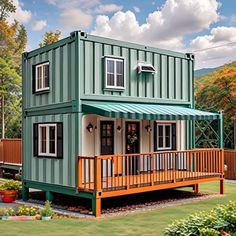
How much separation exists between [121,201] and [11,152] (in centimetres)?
1027

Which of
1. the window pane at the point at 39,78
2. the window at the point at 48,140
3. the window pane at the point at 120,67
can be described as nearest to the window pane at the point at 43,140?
the window at the point at 48,140

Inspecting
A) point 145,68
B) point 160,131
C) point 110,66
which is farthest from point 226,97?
point 110,66

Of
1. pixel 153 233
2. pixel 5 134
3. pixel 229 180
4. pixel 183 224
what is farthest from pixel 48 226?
pixel 5 134

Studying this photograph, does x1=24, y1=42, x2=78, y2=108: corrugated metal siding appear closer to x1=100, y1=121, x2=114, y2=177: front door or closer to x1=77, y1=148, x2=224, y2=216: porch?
x1=100, y1=121, x2=114, y2=177: front door

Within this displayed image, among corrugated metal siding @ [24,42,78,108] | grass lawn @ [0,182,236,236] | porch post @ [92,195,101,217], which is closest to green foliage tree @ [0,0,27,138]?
corrugated metal siding @ [24,42,78,108]

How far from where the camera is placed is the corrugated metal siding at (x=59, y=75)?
13.4 metres

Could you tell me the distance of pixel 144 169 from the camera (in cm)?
1490

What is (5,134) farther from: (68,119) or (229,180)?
(68,119)

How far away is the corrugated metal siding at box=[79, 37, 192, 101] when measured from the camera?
13328mm

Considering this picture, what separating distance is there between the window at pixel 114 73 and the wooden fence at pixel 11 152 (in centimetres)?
927

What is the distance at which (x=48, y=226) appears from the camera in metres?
9.88

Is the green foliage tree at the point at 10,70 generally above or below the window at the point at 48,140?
above

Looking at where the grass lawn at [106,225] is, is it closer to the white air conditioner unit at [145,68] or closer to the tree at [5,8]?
→ the white air conditioner unit at [145,68]

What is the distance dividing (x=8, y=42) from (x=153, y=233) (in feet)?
107
